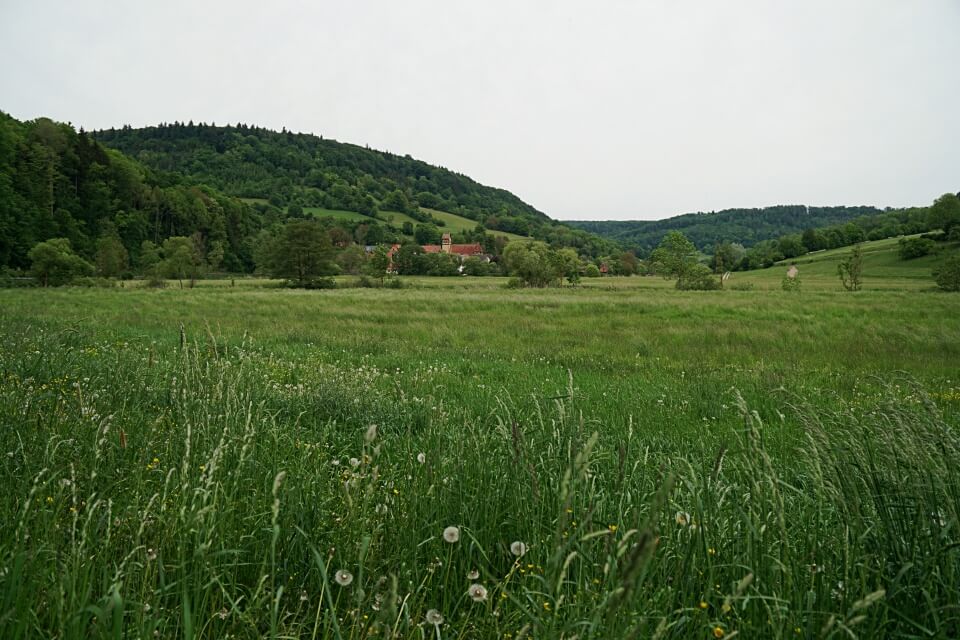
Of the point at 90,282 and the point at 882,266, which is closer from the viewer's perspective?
the point at 90,282

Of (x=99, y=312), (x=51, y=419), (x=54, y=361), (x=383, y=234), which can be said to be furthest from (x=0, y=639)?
(x=383, y=234)

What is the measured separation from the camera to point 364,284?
6875 centimetres

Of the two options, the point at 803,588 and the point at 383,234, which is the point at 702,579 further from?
the point at 383,234

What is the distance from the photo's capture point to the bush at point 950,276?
150 ft

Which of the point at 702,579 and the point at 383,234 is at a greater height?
the point at 383,234

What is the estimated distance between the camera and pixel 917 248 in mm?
83312

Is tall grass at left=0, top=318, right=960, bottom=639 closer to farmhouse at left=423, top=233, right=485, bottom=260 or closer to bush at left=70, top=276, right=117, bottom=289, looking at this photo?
bush at left=70, top=276, right=117, bottom=289

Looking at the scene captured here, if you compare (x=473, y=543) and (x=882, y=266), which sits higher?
(x=473, y=543)

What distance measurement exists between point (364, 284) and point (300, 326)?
50883 mm

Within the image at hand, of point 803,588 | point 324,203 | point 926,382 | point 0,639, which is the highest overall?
point 324,203

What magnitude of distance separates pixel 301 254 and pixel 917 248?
9964 centimetres

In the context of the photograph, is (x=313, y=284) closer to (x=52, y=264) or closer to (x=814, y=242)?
A: (x=52, y=264)

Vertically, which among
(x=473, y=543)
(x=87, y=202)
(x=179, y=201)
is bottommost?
(x=473, y=543)

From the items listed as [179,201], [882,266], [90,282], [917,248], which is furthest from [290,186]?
[917,248]
